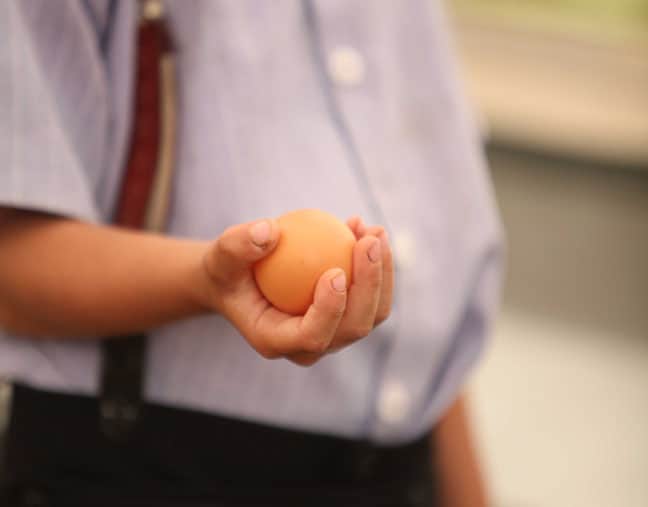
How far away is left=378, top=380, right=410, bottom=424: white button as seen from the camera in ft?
1.65

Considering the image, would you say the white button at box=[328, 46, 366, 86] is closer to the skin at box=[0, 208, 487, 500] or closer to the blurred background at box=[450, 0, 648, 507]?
the skin at box=[0, 208, 487, 500]

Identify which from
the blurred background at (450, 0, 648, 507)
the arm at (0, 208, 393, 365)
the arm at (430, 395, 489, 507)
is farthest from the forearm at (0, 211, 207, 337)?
the blurred background at (450, 0, 648, 507)

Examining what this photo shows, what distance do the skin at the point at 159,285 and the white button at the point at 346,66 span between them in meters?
0.19

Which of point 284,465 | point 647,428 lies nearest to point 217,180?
point 284,465

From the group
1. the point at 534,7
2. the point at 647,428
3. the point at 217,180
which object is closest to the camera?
the point at 217,180

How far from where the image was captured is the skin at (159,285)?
0.30m

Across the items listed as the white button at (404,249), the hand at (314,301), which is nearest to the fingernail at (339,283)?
the hand at (314,301)

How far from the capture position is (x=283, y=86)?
49 centimetres

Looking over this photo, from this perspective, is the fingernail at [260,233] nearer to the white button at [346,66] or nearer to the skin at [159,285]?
the skin at [159,285]

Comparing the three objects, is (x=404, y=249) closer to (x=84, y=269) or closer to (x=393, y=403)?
(x=393, y=403)

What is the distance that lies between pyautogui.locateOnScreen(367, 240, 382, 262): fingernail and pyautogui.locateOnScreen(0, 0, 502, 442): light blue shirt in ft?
0.52

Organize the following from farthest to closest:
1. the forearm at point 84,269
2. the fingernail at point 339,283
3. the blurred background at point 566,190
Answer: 1. the blurred background at point 566,190
2. the forearm at point 84,269
3. the fingernail at point 339,283

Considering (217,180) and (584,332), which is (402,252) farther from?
(584,332)

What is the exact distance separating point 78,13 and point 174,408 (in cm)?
26
